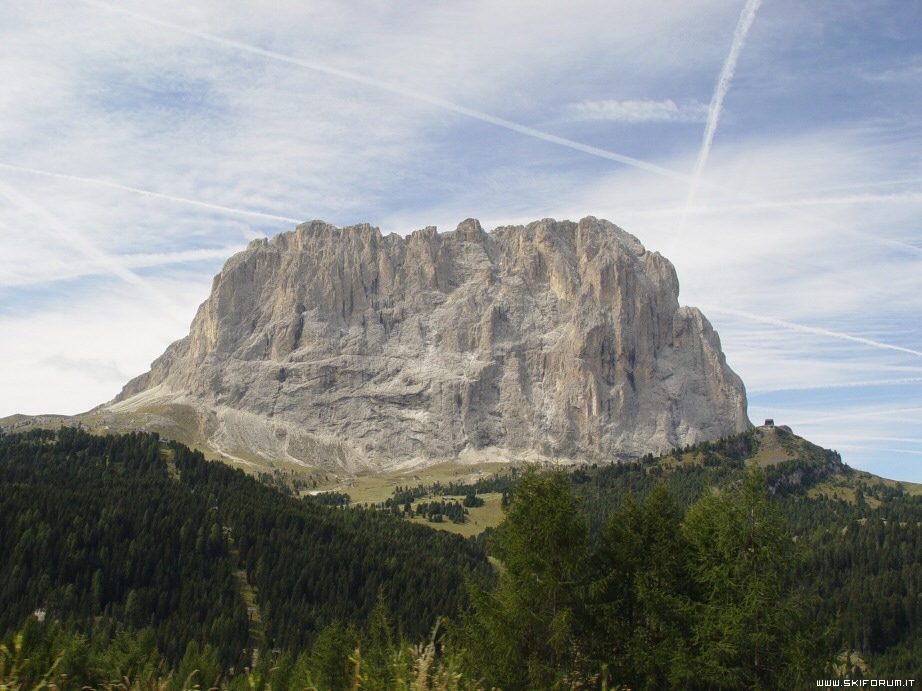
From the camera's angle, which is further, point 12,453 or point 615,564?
point 12,453

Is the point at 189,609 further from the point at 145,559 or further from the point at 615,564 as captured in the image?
the point at 615,564

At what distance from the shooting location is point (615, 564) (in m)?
27.4

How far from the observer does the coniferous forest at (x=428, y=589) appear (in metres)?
23.8

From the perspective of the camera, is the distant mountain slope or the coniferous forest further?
the distant mountain slope

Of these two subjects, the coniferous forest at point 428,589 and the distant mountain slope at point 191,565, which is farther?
the distant mountain slope at point 191,565

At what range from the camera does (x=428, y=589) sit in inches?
5295

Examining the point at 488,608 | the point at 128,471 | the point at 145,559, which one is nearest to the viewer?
the point at 488,608

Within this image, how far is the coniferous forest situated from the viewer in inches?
939

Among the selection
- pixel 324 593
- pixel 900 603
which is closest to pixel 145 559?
pixel 324 593

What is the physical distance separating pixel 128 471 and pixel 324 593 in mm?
73745

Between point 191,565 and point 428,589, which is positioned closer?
point 428,589

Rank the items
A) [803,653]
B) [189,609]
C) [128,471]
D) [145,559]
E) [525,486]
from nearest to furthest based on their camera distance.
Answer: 1. [803,653]
2. [525,486]
3. [189,609]
4. [145,559]
5. [128,471]

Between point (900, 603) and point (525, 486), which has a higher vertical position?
point (525, 486)

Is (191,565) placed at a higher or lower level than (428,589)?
higher
